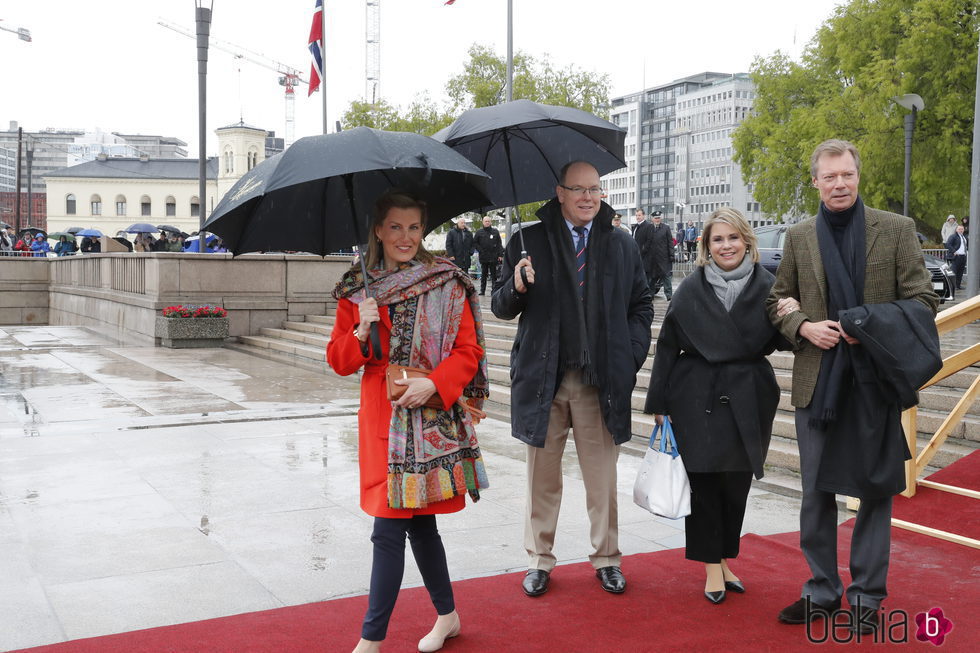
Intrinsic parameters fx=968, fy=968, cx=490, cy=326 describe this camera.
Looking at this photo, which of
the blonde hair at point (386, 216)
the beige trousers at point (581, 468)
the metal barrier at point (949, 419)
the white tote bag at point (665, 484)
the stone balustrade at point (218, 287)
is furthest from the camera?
the stone balustrade at point (218, 287)

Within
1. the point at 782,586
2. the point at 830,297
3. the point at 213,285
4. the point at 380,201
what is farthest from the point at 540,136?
the point at 213,285

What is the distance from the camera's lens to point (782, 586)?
4.63 meters

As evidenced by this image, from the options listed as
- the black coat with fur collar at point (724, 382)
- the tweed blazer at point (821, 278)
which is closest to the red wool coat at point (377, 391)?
the black coat with fur collar at point (724, 382)

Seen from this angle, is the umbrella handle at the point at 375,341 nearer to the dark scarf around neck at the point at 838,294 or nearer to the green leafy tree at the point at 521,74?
the dark scarf around neck at the point at 838,294

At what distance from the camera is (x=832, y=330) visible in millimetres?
4016

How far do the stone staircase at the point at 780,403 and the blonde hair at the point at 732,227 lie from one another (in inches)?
110

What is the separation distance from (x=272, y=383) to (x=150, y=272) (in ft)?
23.0

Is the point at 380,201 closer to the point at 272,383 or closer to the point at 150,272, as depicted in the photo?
the point at 272,383

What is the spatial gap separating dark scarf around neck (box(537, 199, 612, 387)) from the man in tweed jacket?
841mm

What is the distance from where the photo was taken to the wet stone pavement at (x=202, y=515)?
14.9 ft

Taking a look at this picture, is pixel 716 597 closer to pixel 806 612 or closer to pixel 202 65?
pixel 806 612

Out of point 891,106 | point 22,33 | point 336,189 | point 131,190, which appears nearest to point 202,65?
point 336,189

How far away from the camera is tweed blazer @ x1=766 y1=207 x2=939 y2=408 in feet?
13.2

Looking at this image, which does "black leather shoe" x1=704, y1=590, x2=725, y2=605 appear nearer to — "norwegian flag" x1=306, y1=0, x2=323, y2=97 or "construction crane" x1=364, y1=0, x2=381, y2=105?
"norwegian flag" x1=306, y1=0, x2=323, y2=97
